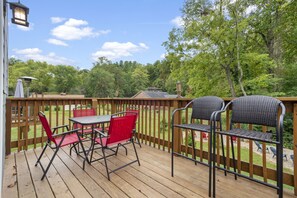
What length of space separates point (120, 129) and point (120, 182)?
26.3 inches

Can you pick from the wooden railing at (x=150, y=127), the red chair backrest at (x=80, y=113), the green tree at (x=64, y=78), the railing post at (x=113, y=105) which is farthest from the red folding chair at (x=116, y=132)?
the green tree at (x=64, y=78)

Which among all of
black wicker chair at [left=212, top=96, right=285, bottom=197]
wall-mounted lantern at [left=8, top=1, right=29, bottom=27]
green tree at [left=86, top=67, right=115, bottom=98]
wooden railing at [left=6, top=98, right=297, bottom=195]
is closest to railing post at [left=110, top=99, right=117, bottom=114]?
wooden railing at [left=6, top=98, right=297, bottom=195]

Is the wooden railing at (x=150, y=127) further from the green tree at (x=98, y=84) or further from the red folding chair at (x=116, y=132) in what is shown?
the green tree at (x=98, y=84)

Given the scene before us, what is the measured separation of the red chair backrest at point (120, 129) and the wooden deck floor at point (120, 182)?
1.57 ft

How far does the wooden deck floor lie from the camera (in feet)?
6.38

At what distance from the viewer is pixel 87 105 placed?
15.3ft

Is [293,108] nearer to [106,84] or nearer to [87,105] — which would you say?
[87,105]

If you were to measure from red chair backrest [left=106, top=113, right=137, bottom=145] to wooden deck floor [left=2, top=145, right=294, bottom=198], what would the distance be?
48cm

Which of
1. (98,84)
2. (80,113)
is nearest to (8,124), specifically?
(80,113)

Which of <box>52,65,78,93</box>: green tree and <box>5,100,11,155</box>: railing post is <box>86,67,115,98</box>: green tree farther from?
<box>5,100,11,155</box>: railing post

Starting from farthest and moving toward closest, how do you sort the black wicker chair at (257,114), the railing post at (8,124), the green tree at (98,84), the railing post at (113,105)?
the green tree at (98,84), the railing post at (113,105), the railing post at (8,124), the black wicker chair at (257,114)

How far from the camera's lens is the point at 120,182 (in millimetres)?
2209

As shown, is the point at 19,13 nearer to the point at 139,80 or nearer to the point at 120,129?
the point at 120,129

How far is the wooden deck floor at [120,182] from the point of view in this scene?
195 centimetres
